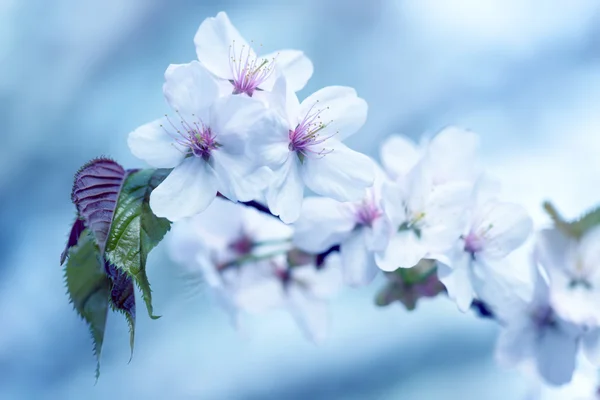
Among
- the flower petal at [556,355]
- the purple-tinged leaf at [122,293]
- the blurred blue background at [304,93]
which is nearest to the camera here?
the purple-tinged leaf at [122,293]

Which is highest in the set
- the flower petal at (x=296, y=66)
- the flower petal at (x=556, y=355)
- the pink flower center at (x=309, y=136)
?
the flower petal at (x=296, y=66)

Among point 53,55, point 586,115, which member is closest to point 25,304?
point 53,55

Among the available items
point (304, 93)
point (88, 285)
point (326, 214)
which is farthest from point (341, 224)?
point (304, 93)

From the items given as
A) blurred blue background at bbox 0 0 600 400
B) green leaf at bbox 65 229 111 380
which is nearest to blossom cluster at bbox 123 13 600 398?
green leaf at bbox 65 229 111 380

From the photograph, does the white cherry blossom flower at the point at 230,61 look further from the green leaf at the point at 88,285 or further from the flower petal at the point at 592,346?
the flower petal at the point at 592,346

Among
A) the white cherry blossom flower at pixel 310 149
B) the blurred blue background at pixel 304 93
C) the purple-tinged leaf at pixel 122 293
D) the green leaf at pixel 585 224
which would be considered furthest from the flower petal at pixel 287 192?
the blurred blue background at pixel 304 93

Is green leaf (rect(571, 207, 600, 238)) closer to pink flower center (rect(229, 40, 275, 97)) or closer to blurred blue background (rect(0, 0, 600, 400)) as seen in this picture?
pink flower center (rect(229, 40, 275, 97))
